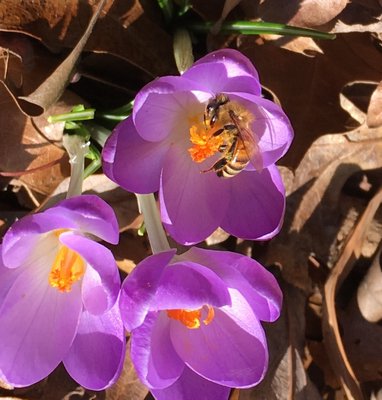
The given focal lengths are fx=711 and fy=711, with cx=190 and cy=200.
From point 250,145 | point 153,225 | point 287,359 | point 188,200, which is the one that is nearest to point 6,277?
point 153,225

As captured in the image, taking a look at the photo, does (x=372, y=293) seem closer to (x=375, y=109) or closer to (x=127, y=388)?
(x=375, y=109)

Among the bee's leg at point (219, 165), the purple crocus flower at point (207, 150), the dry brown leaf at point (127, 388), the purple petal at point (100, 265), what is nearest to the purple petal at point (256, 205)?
the purple crocus flower at point (207, 150)

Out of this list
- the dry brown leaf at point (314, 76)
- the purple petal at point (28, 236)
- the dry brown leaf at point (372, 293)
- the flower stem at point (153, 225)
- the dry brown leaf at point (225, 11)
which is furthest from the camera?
the dry brown leaf at point (372, 293)

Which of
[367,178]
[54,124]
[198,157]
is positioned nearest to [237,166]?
[198,157]

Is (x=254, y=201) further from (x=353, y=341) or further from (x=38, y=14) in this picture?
(x=353, y=341)

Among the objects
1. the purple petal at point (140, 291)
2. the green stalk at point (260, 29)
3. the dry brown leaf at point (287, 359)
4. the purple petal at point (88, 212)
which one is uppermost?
the green stalk at point (260, 29)

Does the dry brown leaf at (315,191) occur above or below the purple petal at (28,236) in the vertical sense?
below

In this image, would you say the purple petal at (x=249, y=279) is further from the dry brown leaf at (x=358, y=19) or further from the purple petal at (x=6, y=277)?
the dry brown leaf at (x=358, y=19)
